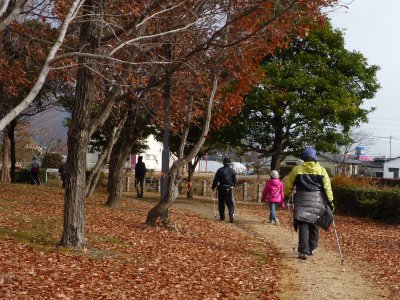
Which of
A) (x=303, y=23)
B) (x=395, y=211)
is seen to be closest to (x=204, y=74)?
(x=303, y=23)

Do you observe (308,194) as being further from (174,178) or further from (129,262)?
(174,178)

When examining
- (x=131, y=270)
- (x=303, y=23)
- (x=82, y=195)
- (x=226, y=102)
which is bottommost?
(x=131, y=270)

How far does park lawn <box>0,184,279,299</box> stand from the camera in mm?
7262

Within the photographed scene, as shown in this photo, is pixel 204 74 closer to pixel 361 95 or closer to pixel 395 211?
pixel 395 211

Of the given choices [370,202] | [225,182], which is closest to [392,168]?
[370,202]

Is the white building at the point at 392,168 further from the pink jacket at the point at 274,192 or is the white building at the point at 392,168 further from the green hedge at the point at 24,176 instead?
the pink jacket at the point at 274,192

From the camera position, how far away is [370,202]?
2136cm

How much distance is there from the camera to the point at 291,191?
401 inches

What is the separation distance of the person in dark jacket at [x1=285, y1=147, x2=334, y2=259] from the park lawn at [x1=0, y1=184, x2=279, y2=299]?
77 centimetres

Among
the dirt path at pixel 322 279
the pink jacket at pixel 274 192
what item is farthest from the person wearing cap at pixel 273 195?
the dirt path at pixel 322 279

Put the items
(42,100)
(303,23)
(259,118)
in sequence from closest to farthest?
(303,23), (259,118), (42,100)

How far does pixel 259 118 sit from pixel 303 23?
544 inches

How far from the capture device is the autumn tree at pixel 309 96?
24156 millimetres

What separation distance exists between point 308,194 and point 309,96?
15.0 meters
